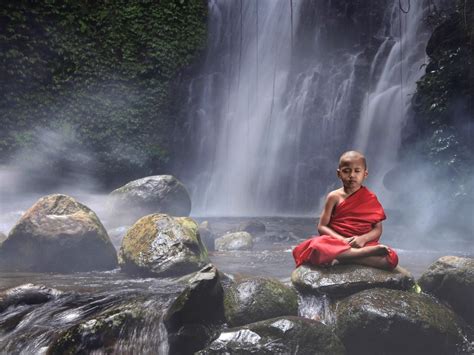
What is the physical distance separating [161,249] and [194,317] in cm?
235

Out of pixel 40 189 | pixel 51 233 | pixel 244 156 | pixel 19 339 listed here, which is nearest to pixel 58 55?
pixel 40 189

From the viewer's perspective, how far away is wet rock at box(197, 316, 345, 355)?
324 centimetres

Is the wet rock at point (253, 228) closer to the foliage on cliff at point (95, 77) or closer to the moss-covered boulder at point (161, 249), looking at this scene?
the moss-covered boulder at point (161, 249)

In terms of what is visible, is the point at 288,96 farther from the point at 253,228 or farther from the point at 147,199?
the point at 147,199

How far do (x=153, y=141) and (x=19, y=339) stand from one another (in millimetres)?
15202

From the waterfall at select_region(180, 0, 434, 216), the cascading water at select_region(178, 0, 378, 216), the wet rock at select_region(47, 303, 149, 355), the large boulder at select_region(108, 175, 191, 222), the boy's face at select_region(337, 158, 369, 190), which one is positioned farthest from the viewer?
the cascading water at select_region(178, 0, 378, 216)

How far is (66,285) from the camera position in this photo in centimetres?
505

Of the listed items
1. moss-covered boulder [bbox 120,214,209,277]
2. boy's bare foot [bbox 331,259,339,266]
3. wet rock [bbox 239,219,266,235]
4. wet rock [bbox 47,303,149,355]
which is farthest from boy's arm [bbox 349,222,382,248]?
wet rock [bbox 239,219,266,235]

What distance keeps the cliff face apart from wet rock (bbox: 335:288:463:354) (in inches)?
296

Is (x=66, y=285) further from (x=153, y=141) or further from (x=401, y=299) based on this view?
(x=153, y=141)

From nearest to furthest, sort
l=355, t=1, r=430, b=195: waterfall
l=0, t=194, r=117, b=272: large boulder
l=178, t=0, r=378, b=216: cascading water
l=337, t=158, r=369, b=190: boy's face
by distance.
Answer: l=337, t=158, r=369, b=190: boy's face < l=0, t=194, r=117, b=272: large boulder < l=355, t=1, r=430, b=195: waterfall < l=178, t=0, r=378, b=216: cascading water

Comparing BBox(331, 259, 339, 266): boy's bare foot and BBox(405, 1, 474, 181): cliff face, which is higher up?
BBox(405, 1, 474, 181): cliff face

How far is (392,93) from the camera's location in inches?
610

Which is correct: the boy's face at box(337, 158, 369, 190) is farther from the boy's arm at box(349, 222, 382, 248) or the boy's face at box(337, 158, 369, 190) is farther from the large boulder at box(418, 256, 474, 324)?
the large boulder at box(418, 256, 474, 324)
